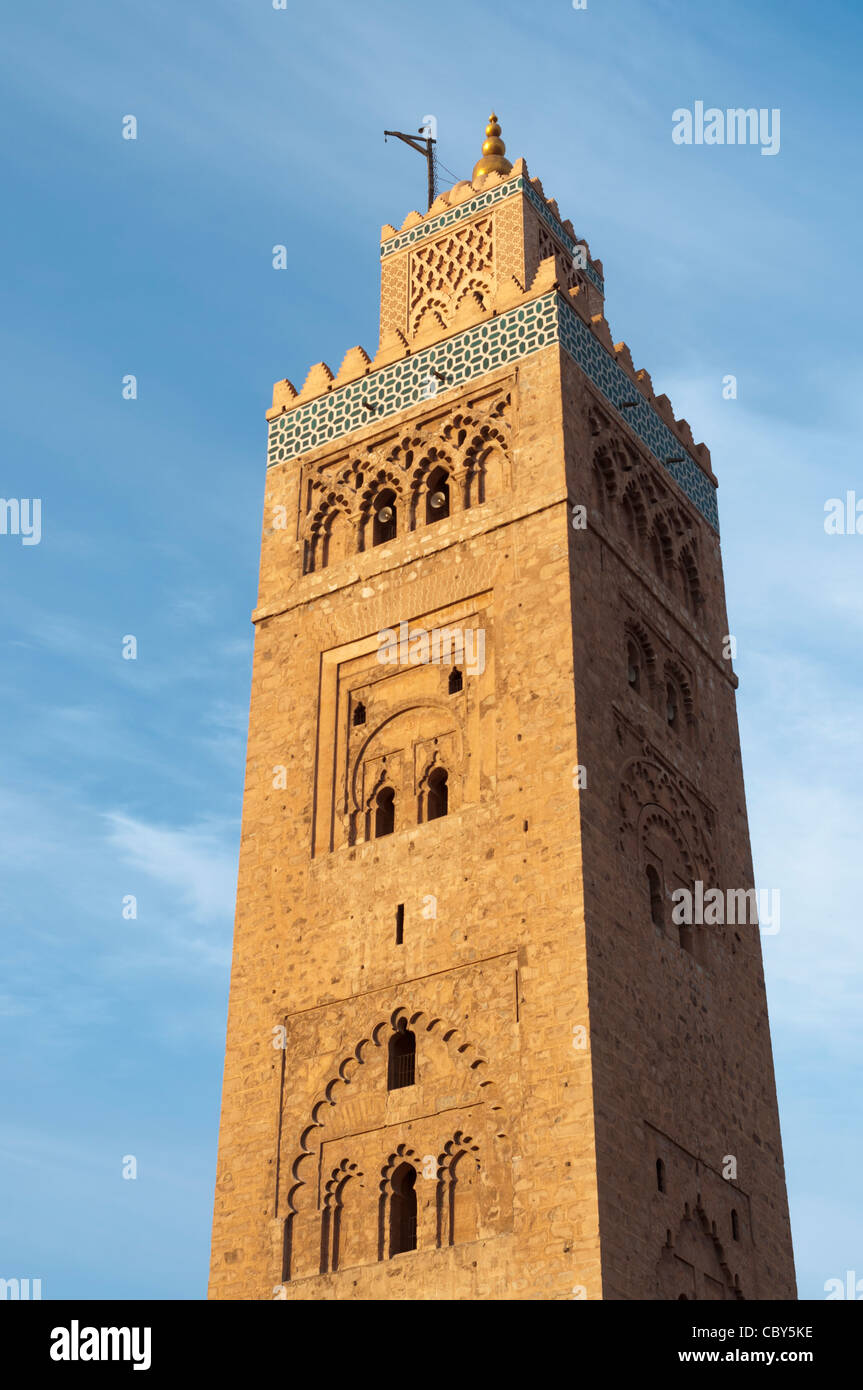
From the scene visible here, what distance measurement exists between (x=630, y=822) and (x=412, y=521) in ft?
14.2

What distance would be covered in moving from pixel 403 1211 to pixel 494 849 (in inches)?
130

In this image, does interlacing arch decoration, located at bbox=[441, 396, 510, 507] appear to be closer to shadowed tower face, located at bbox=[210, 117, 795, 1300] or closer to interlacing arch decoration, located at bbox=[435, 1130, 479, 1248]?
shadowed tower face, located at bbox=[210, 117, 795, 1300]

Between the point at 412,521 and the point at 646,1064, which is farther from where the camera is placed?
the point at 412,521

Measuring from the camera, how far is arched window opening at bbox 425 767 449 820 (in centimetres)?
1877

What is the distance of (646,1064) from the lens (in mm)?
17047

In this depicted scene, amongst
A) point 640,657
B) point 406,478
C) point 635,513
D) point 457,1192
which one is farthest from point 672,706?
point 457,1192

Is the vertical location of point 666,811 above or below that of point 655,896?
above

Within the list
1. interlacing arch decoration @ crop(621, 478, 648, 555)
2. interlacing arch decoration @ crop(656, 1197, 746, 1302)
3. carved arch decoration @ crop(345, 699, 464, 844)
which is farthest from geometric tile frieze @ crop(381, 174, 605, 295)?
interlacing arch decoration @ crop(656, 1197, 746, 1302)

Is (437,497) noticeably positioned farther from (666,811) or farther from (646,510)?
(666,811)

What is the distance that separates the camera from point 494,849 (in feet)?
58.0
